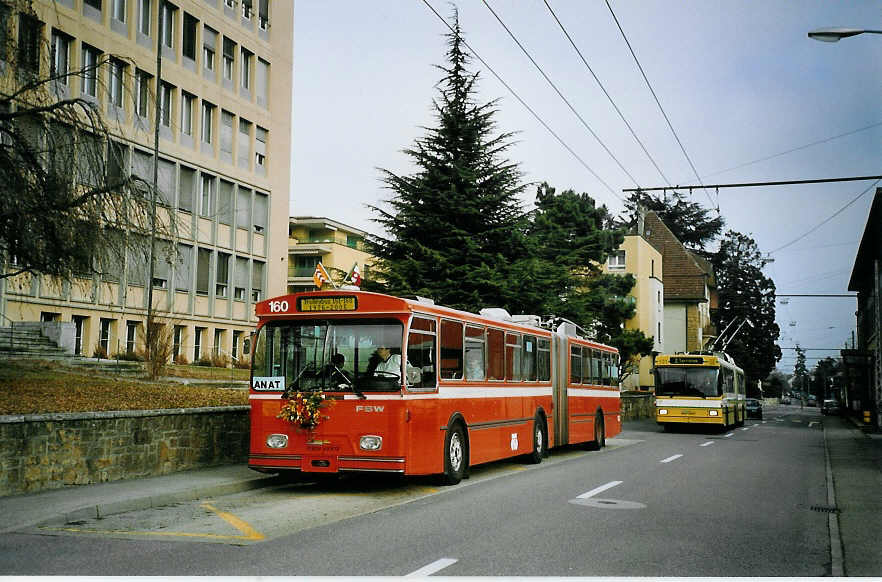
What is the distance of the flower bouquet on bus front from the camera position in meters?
13.4

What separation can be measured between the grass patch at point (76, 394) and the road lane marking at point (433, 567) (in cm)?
797

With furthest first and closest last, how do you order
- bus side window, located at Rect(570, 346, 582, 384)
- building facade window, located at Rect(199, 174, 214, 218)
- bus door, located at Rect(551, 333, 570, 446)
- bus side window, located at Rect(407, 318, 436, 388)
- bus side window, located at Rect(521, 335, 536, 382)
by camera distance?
building facade window, located at Rect(199, 174, 214, 218)
bus side window, located at Rect(570, 346, 582, 384)
bus door, located at Rect(551, 333, 570, 446)
bus side window, located at Rect(521, 335, 536, 382)
bus side window, located at Rect(407, 318, 436, 388)

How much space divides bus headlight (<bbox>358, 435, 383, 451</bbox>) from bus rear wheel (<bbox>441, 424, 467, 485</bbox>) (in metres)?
1.67

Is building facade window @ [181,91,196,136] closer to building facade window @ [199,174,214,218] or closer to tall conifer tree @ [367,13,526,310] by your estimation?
building facade window @ [199,174,214,218]

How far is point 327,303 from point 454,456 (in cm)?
330

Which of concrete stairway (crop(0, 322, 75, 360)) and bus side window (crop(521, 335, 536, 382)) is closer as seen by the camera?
bus side window (crop(521, 335, 536, 382))

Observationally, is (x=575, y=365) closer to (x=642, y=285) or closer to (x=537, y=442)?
(x=537, y=442)

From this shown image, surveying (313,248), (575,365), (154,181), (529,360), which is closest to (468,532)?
(154,181)

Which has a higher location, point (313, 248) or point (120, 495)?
point (313, 248)

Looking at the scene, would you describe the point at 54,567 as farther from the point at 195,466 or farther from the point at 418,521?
the point at 195,466

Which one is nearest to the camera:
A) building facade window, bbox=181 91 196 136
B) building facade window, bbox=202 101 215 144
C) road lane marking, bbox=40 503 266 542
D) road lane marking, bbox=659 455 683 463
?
road lane marking, bbox=40 503 266 542

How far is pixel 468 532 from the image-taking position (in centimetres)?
977

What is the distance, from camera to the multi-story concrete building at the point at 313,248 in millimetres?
72750

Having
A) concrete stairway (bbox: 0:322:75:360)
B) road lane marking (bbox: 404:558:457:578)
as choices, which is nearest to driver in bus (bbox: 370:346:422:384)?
road lane marking (bbox: 404:558:457:578)
